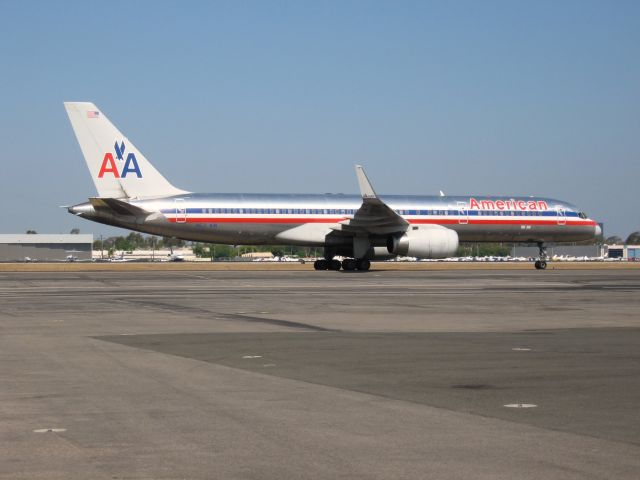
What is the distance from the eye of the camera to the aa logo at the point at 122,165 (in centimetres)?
4991

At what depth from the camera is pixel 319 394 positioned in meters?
10.1

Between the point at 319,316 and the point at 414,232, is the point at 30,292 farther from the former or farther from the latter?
the point at 414,232

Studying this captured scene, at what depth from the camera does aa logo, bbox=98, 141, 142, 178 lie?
49.9 metres

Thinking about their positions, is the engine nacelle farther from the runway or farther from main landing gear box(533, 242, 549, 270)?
the runway

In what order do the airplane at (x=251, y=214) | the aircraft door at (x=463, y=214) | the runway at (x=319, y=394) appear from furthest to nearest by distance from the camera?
the aircraft door at (x=463, y=214), the airplane at (x=251, y=214), the runway at (x=319, y=394)

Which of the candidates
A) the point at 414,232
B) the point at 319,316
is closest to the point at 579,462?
the point at 319,316

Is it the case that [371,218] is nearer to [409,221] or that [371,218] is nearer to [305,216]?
[305,216]

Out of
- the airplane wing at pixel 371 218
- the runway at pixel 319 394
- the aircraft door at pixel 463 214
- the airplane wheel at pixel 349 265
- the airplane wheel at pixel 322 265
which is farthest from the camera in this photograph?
the aircraft door at pixel 463 214

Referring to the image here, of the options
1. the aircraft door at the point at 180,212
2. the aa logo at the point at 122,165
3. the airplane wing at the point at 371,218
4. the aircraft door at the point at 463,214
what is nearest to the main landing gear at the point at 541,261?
the aircraft door at the point at 463,214

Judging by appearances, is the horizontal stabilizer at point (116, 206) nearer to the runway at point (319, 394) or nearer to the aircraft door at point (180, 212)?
the aircraft door at point (180, 212)

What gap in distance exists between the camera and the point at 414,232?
47625 millimetres

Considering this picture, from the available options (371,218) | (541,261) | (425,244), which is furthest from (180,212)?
(541,261)

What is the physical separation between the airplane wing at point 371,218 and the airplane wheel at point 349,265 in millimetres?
1768

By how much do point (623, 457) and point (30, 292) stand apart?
26501mm
